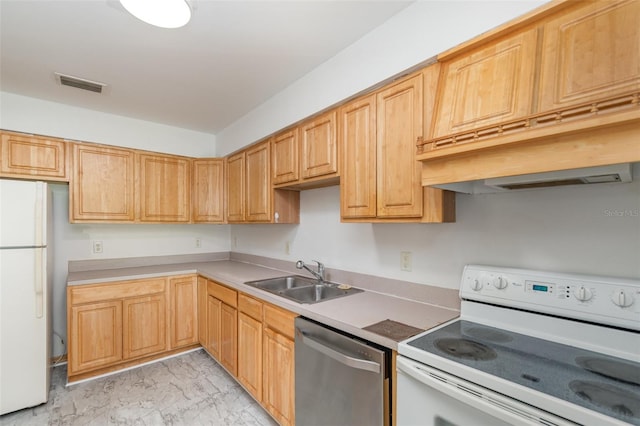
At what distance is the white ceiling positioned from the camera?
1.65m

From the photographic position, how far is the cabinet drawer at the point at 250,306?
211 centimetres

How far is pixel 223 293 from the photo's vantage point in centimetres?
263

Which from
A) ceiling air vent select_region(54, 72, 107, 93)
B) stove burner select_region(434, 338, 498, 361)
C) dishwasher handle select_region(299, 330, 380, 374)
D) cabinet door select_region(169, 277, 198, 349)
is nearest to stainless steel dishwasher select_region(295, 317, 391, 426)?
dishwasher handle select_region(299, 330, 380, 374)

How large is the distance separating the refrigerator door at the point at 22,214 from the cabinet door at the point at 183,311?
1.13 m

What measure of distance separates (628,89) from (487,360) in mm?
925

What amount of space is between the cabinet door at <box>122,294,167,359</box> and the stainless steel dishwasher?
188 cm

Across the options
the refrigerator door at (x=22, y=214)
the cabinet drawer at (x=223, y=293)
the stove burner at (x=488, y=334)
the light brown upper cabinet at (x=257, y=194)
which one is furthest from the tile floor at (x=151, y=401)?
the stove burner at (x=488, y=334)

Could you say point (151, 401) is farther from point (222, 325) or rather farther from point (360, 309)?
point (360, 309)

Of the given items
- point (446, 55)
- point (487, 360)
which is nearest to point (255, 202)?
point (446, 55)

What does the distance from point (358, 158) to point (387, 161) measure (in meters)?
0.22

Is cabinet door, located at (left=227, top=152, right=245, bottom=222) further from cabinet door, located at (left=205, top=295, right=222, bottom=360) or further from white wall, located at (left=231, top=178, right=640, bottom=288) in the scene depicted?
white wall, located at (left=231, top=178, right=640, bottom=288)

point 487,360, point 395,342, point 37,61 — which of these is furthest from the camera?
point 37,61

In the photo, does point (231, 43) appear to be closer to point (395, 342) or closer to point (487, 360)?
point (395, 342)

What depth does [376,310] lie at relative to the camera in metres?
1.62
